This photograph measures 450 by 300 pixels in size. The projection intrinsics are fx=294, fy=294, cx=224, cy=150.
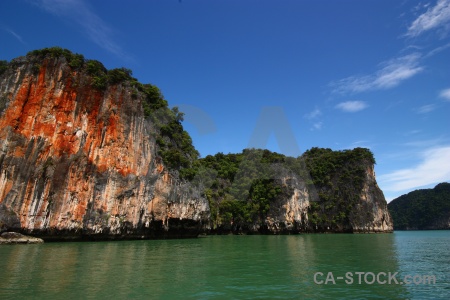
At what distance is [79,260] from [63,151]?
18.6 m

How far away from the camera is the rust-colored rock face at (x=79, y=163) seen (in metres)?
27.9

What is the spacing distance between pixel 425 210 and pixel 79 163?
11830 cm

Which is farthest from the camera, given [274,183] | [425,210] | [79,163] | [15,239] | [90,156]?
[425,210]

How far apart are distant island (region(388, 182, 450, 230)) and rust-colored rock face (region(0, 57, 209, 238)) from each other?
104 m

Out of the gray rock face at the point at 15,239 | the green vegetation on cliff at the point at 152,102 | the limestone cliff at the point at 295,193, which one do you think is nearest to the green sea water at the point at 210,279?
the gray rock face at the point at 15,239

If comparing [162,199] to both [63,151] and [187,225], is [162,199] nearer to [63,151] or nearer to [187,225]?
[187,225]

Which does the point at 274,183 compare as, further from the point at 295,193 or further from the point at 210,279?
the point at 210,279

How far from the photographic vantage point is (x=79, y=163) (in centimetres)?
3070

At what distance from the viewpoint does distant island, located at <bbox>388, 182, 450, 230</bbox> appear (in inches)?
4050

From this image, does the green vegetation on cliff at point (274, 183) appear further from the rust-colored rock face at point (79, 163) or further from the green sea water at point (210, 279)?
the green sea water at point (210, 279)

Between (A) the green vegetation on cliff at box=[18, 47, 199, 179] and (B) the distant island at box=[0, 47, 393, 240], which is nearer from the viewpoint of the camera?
(B) the distant island at box=[0, 47, 393, 240]

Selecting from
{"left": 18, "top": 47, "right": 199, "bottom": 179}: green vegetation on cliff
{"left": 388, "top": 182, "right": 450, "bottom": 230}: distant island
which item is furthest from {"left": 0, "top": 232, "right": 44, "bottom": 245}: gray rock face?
{"left": 388, "top": 182, "right": 450, "bottom": 230}: distant island

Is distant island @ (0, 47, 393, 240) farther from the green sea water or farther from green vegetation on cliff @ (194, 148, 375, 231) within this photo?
green vegetation on cliff @ (194, 148, 375, 231)

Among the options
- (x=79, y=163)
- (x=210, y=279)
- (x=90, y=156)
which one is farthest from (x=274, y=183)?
(x=210, y=279)
